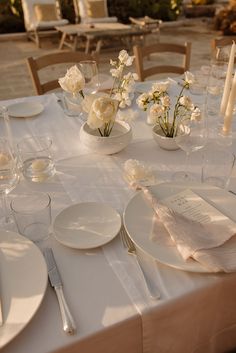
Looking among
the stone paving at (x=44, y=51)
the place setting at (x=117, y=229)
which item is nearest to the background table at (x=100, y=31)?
the stone paving at (x=44, y=51)

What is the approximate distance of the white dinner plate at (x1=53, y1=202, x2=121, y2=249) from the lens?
35.8 inches

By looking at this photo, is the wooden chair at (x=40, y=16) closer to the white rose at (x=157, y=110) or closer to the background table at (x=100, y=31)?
the background table at (x=100, y=31)

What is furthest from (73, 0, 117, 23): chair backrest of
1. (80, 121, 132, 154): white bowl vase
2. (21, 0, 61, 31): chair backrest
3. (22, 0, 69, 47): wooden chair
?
(80, 121, 132, 154): white bowl vase

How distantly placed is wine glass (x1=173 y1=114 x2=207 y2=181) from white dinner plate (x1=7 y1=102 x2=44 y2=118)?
713mm

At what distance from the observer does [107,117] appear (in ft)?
3.77

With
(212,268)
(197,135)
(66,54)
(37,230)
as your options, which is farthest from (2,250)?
(66,54)

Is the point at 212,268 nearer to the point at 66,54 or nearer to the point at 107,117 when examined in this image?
the point at 107,117

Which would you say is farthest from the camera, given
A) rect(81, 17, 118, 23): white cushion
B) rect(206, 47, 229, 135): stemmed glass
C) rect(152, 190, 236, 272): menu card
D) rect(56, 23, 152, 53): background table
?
rect(81, 17, 118, 23): white cushion

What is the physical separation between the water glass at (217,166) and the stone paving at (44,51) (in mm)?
3313

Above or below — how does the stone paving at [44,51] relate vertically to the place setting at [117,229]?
below

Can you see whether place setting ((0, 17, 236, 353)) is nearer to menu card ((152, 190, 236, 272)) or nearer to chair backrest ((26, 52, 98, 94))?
menu card ((152, 190, 236, 272))

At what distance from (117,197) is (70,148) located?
0.36m

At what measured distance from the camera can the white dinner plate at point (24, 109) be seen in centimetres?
158

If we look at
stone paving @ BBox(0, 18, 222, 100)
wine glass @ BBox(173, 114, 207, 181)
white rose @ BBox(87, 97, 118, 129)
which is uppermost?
white rose @ BBox(87, 97, 118, 129)
